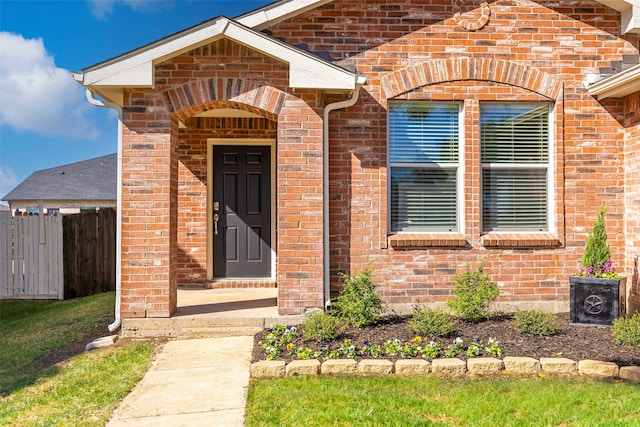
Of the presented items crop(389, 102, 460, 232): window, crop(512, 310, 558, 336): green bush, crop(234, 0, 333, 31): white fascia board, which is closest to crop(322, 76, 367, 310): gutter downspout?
crop(389, 102, 460, 232): window

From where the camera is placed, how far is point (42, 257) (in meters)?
9.42

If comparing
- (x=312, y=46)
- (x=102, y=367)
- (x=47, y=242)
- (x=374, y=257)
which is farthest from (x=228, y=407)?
(x=47, y=242)

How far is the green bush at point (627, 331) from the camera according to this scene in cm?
494

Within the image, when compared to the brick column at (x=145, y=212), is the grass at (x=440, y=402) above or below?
below

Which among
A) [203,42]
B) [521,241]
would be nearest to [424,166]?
[521,241]

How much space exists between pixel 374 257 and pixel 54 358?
383 centimetres

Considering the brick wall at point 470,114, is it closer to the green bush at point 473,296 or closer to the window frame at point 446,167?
the window frame at point 446,167

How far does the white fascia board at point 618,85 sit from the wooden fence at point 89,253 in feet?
29.2

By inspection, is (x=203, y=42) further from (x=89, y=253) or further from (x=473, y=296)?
(x=89, y=253)

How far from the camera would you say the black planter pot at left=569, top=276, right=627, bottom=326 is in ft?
18.7

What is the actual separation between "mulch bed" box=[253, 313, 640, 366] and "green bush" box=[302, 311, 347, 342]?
69 millimetres

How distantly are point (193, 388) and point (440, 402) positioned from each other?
2.01 metres

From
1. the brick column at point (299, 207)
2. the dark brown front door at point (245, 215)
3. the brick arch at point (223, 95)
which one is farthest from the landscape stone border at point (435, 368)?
the dark brown front door at point (245, 215)

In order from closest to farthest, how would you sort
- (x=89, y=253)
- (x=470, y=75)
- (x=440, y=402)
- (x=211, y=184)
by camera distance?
(x=440, y=402), (x=470, y=75), (x=211, y=184), (x=89, y=253)
